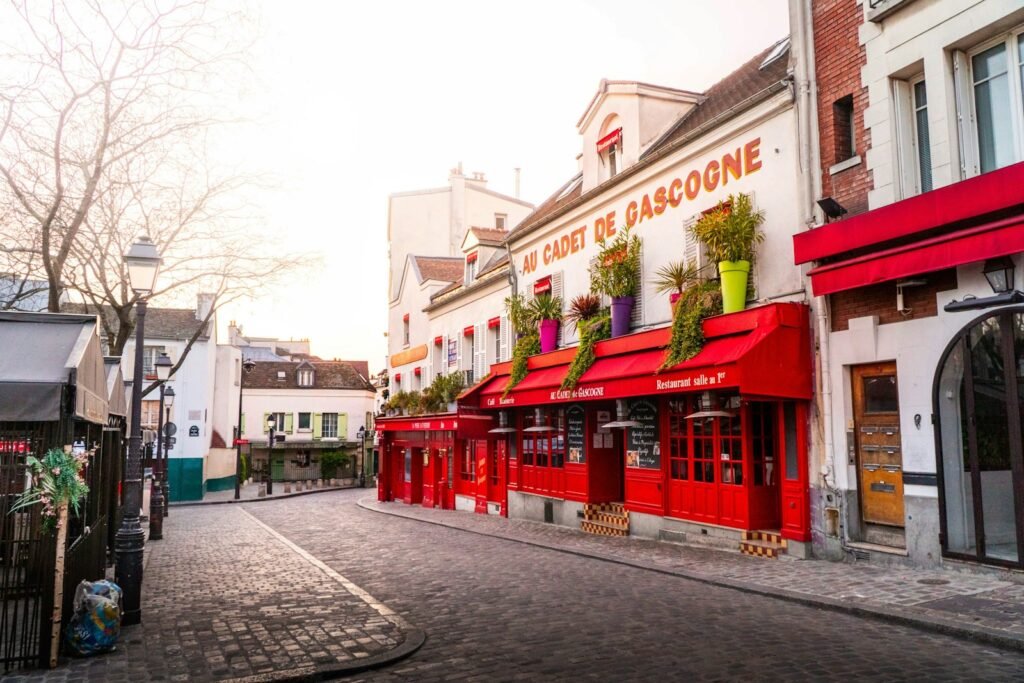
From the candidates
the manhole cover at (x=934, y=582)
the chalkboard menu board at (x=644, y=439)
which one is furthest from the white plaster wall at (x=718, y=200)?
the manhole cover at (x=934, y=582)

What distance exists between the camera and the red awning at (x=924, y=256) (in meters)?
8.23

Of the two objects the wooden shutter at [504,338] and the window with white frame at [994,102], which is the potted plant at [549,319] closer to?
the wooden shutter at [504,338]

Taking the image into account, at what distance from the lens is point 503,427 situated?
2038cm

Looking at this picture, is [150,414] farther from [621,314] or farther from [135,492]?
[135,492]

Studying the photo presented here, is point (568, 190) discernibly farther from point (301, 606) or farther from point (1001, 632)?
point (1001, 632)

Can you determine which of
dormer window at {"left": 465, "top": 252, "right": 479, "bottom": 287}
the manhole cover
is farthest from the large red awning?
dormer window at {"left": 465, "top": 252, "right": 479, "bottom": 287}

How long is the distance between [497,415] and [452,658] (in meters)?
14.6

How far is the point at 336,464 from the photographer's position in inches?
2173

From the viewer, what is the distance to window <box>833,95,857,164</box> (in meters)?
10.9

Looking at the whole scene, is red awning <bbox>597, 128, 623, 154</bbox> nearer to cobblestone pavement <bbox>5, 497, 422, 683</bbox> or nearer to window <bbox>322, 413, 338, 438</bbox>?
cobblestone pavement <bbox>5, 497, 422, 683</bbox>

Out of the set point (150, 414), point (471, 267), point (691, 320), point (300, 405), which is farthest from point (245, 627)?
point (300, 405)

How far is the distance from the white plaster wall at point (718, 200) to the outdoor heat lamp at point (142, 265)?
8.59 meters

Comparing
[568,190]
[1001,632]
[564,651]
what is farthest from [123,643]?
[568,190]

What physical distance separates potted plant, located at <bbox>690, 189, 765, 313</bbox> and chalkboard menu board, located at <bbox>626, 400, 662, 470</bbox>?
10.0 ft
